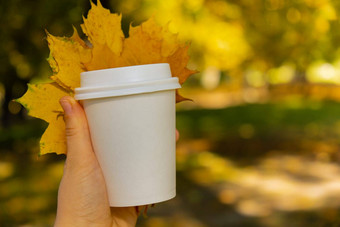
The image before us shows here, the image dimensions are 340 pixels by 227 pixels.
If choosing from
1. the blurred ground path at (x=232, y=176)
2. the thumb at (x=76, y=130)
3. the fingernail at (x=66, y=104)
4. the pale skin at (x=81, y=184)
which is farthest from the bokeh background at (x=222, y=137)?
the fingernail at (x=66, y=104)

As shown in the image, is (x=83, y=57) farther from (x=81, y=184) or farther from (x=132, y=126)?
(x=81, y=184)

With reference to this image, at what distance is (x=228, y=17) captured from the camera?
9.67 meters

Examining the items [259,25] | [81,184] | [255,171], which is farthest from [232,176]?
[81,184]

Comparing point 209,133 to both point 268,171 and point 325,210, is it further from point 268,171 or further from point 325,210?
point 325,210

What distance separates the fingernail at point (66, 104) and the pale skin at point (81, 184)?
26 millimetres

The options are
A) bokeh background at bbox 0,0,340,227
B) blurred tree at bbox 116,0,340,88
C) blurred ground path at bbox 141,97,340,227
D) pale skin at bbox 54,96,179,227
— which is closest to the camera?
pale skin at bbox 54,96,179,227

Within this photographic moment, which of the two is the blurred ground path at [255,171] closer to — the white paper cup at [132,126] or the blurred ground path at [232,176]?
the blurred ground path at [232,176]

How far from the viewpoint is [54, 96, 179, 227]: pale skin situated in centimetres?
160

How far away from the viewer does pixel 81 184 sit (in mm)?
1651

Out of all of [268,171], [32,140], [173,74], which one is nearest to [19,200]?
[32,140]

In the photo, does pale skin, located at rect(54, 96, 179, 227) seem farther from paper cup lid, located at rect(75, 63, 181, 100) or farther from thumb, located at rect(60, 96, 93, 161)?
paper cup lid, located at rect(75, 63, 181, 100)

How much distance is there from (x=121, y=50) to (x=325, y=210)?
5162 millimetres

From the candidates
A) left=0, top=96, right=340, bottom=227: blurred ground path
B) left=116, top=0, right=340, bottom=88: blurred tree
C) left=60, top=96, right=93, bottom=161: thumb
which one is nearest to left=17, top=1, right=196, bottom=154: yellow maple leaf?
left=60, top=96, right=93, bottom=161: thumb

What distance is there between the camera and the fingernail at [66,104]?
1.56 m
